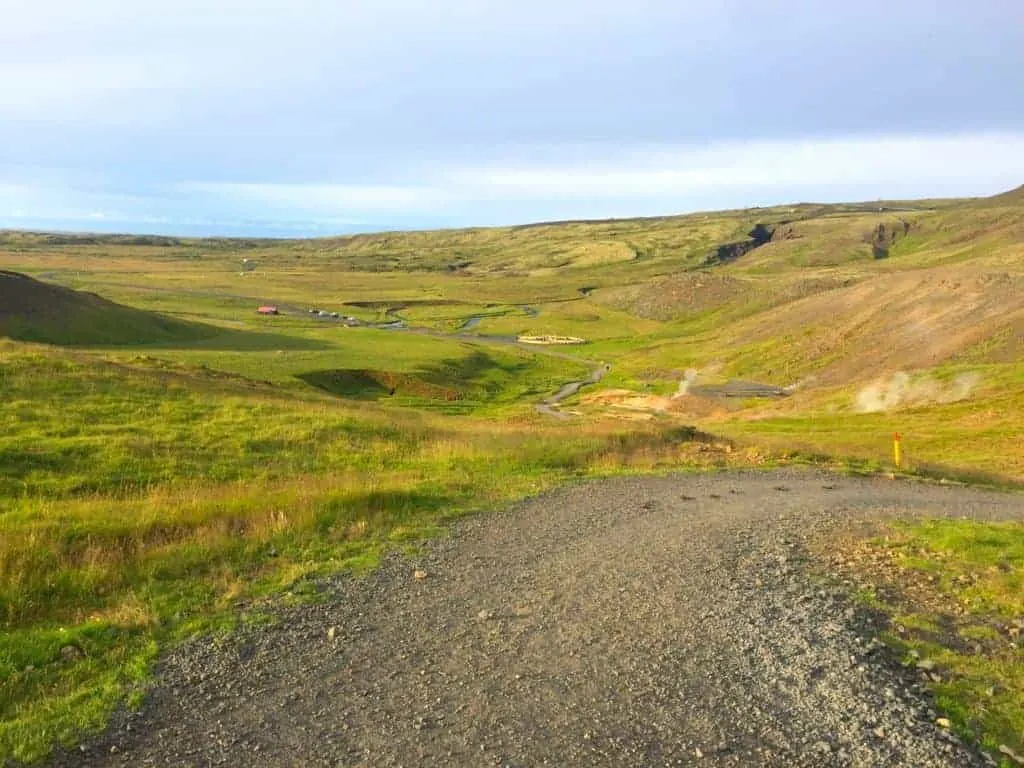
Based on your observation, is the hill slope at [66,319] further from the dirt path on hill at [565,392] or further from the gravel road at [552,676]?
the gravel road at [552,676]

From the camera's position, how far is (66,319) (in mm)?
63812

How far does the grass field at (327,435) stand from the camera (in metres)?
9.88

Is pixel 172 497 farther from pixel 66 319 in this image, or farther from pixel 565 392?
pixel 66 319

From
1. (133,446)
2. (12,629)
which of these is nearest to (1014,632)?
(12,629)

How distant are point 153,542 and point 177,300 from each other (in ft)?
418

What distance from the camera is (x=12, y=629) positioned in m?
9.07

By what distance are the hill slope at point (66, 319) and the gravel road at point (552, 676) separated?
5943 cm

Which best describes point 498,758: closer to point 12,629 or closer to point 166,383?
point 12,629

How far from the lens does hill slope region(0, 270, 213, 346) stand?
6000 centimetres

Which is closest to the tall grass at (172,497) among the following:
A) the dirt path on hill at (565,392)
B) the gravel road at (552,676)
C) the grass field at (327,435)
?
the grass field at (327,435)

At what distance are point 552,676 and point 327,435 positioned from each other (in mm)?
19201

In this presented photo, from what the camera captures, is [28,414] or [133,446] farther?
[28,414]

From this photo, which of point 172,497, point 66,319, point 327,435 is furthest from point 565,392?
point 172,497

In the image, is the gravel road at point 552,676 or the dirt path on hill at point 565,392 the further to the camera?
the dirt path on hill at point 565,392
